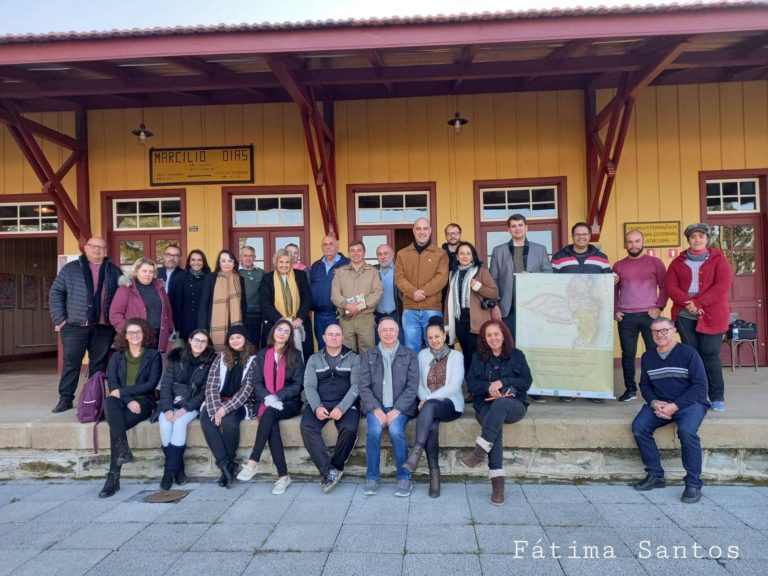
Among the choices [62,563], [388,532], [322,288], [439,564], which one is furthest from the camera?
[322,288]

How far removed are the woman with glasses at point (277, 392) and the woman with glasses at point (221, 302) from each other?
818 mm

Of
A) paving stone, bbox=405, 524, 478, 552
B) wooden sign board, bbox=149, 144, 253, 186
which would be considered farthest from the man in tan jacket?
wooden sign board, bbox=149, 144, 253, 186

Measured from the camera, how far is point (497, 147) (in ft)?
23.9

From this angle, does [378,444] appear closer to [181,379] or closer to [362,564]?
[362,564]

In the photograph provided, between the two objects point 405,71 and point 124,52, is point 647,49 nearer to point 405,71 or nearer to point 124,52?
point 405,71

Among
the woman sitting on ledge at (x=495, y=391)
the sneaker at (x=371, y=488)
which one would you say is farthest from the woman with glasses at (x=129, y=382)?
the woman sitting on ledge at (x=495, y=391)

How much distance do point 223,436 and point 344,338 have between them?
1447 mm

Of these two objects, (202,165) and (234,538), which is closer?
(234,538)

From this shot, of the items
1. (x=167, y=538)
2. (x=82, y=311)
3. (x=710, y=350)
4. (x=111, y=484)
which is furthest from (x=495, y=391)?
(x=82, y=311)

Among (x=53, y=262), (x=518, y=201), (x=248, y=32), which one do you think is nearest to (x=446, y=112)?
(x=518, y=201)

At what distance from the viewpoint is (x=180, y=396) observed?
4504 millimetres

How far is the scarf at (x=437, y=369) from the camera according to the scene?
4328 mm

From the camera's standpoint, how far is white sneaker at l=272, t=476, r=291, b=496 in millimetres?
4152

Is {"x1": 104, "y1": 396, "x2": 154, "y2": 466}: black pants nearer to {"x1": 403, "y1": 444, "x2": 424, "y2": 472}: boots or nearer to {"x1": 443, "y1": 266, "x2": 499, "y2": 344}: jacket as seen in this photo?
{"x1": 403, "y1": 444, "x2": 424, "y2": 472}: boots
